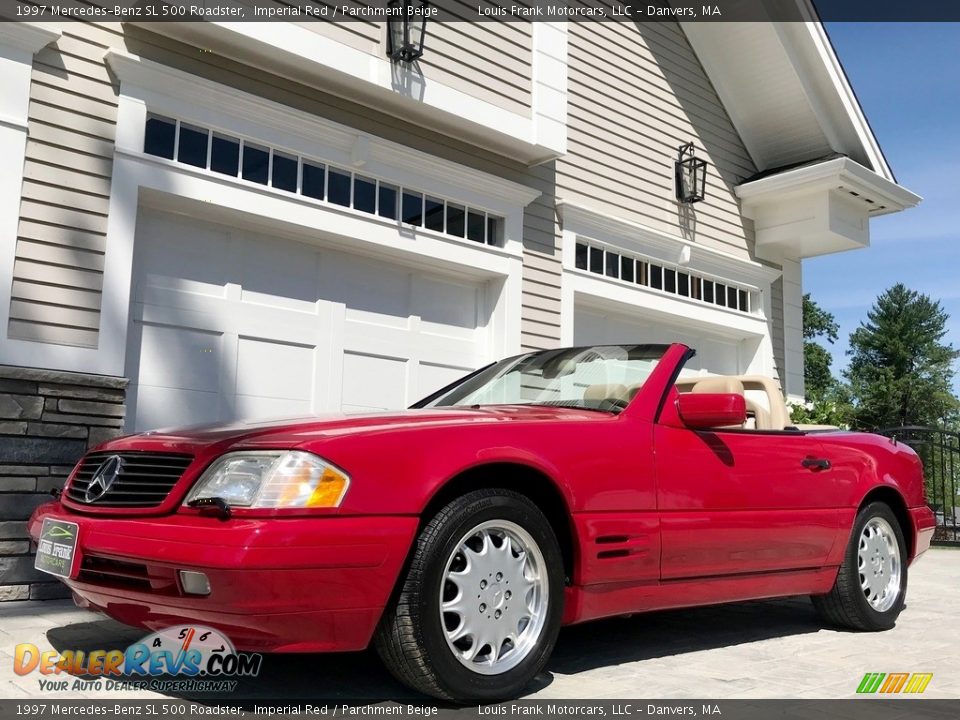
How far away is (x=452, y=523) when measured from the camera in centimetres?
279

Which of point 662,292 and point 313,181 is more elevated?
point 313,181

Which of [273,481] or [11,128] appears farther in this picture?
[11,128]

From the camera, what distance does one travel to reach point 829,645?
4.12 meters

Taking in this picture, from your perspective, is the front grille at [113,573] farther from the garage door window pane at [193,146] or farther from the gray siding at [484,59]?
the gray siding at [484,59]

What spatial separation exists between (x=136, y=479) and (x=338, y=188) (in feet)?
14.2

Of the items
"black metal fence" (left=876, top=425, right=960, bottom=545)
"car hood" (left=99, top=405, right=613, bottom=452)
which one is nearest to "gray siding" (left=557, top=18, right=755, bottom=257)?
"black metal fence" (left=876, top=425, right=960, bottom=545)

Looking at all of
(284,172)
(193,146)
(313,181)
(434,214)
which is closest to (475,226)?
(434,214)

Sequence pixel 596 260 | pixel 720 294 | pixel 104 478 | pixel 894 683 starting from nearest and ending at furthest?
pixel 104 478 → pixel 894 683 → pixel 596 260 → pixel 720 294

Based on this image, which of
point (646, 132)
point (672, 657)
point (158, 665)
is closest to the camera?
point (158, 665)

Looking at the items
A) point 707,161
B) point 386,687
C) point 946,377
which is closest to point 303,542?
point 386,687

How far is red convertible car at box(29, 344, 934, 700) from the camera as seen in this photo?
101 inches

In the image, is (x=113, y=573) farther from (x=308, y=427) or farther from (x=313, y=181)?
(x=313, y=181)

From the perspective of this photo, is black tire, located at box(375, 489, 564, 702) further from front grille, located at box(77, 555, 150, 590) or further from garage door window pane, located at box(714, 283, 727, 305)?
garage door window pane, located at box(714, 283, 727, 305)

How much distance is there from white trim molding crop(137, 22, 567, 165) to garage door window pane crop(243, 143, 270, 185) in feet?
1.91
